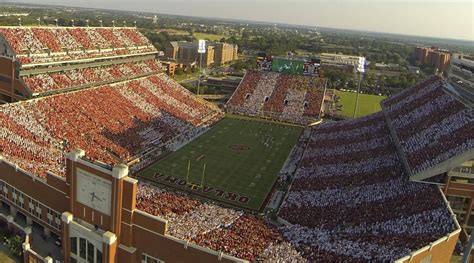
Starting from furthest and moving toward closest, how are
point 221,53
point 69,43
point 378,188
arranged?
point 221,53 → point 69,43 → point 378,188

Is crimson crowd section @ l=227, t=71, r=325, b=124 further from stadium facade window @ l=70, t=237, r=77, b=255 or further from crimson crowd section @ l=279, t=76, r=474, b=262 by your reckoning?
stadium facade window @ l=70, t=237, r=77, b=255

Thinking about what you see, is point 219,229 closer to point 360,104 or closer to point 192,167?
point 192,167

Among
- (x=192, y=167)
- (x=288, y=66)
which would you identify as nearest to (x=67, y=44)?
(x=192, y=167)

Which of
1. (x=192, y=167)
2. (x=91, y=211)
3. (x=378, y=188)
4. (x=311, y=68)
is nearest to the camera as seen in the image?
(x=91, y=211)

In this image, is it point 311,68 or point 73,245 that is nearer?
point 73,245

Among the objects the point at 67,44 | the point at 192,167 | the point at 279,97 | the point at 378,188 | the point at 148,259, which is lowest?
the point at 192,167

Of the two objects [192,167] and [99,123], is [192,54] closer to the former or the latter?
[99,123]

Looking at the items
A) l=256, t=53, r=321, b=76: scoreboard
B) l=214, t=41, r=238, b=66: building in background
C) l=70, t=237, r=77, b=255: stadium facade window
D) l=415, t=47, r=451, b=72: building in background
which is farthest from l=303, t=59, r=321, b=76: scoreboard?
l=70, t=237, r=77, b=255: stadium facade window

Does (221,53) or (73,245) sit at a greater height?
(221,53)
